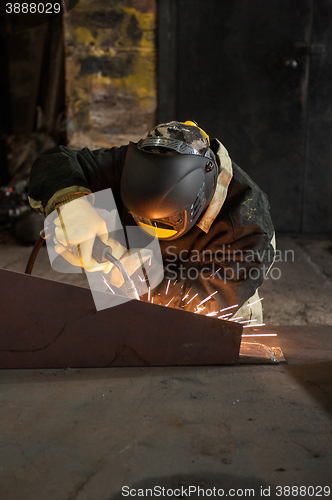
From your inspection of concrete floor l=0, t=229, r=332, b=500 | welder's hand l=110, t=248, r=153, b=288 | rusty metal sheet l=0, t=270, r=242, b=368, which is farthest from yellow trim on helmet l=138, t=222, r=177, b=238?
concrete floor l=0, t=229, r=332, b=500

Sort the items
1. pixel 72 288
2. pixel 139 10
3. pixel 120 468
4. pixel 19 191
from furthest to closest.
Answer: pixel 19 191 < pixel 139 10 < pixel 72 288 < pixel 120 468

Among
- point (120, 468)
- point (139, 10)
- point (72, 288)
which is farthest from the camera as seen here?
point (139, 10)

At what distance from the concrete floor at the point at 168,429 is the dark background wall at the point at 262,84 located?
270 centimetres

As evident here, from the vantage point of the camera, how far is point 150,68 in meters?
3.54

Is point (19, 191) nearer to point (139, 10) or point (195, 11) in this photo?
point (139, 10)

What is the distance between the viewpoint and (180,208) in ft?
4.50

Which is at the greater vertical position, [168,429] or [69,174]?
[69,174]

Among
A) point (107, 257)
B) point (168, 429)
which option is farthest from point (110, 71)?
point (168, 429)

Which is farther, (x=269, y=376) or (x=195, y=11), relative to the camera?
(x=195, y=11)

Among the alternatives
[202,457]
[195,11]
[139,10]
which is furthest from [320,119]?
[202,457]

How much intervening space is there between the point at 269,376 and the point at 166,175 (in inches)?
26.3

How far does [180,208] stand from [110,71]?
2568 millimetres

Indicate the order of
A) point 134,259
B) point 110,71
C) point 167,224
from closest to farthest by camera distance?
point 167,224, point 134,259, point 110,71

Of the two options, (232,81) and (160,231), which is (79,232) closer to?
(160,231)
